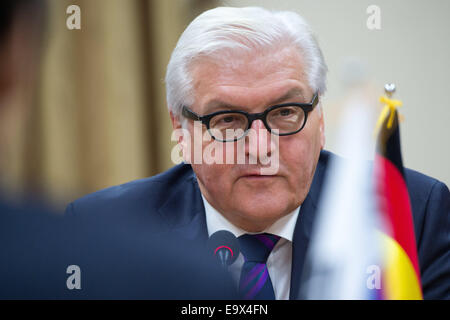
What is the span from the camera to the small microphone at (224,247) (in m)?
0.91

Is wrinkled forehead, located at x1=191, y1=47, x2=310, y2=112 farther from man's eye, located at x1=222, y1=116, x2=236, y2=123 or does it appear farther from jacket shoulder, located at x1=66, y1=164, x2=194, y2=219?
jacket shoulder, located at x1=66, y1=164, x2=194, y2=219

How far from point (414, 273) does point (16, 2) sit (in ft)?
2.69

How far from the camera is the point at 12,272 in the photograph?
1.61 ft

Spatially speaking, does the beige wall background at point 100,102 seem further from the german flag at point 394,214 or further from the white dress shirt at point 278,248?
the german flag at point 394,214

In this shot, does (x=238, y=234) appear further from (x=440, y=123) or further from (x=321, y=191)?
(x=440, y=123)

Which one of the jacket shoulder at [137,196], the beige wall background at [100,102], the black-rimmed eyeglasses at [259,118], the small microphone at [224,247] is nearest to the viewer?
the small microphone at [224,247]

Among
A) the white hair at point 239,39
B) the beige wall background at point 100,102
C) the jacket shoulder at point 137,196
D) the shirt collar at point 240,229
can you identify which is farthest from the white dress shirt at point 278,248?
the beige wall background at point 100,102

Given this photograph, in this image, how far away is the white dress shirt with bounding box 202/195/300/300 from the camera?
40.4 inches

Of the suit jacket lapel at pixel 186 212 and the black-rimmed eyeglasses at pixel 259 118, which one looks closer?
the black-rimmed eyeglasses at pixel 259 118

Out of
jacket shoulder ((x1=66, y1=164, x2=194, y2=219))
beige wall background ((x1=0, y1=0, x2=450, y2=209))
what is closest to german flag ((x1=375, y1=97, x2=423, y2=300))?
jacket shoulder ((x1=66, y1=164, x2=194, y2=219))

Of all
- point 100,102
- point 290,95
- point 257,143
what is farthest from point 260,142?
point 100,102

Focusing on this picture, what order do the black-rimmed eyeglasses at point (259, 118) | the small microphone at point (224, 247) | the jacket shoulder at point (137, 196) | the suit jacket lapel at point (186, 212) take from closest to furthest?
the small microphone at point (224, 247) → the black-rimmed eyeglasses at point (259, 118) → the suit jacket lapel at point (186, 212) → the jacket shoulder at point (137, 196)

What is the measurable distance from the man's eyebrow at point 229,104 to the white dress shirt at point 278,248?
25 cm

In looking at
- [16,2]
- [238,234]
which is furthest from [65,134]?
[16,2]
